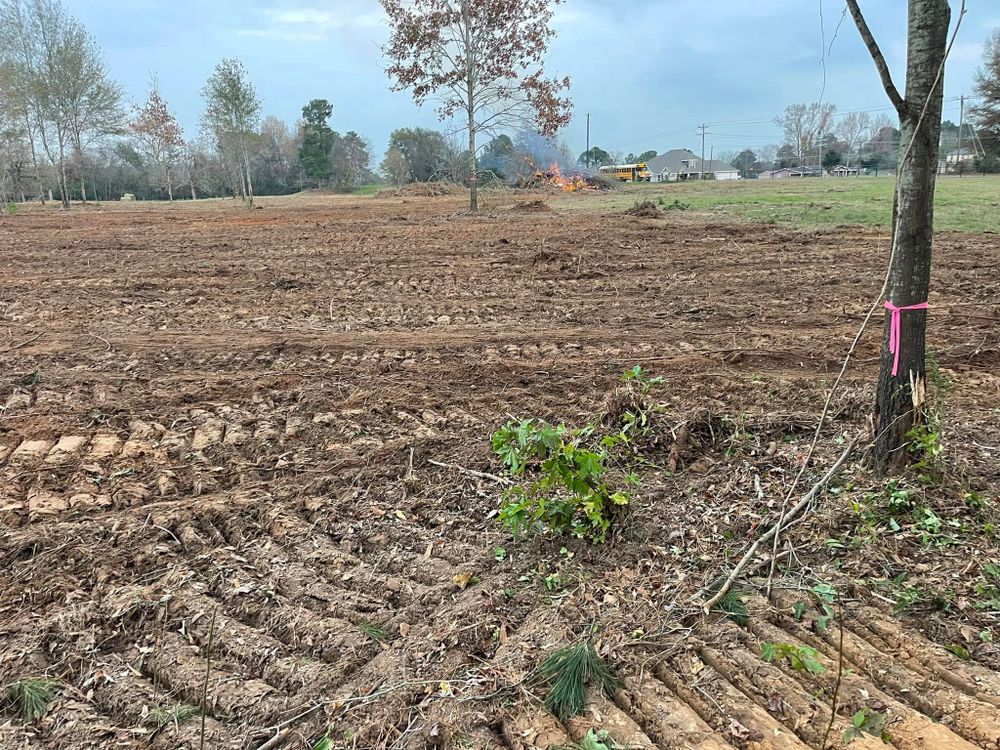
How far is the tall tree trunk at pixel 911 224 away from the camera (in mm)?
2828

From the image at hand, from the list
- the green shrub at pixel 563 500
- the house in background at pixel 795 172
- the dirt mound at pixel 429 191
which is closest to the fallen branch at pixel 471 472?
the green shrub at pixel 563 500

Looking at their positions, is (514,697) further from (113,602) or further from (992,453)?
(992,453)

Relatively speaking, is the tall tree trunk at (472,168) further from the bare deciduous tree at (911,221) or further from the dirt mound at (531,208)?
the bare deciduous tree at (911,221)

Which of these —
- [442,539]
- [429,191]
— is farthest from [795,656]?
[429,191]

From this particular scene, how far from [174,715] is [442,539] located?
1309 millimetres

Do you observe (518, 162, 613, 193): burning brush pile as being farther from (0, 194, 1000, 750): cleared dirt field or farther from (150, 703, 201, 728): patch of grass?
(150, 703, 201, 728): patch of grass

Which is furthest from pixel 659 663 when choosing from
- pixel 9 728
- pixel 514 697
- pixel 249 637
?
pixel 9 728

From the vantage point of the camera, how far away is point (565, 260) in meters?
10.2

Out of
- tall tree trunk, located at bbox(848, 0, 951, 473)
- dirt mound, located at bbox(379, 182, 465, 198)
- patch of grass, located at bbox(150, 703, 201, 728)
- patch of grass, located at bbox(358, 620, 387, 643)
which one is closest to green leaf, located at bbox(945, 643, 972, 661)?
tall tree trunk, located at bbox(848, 0, 951, 473)

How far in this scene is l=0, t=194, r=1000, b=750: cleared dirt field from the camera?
2.10 m

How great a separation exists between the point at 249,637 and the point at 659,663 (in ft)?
5.04

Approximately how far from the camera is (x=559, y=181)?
33.5 m

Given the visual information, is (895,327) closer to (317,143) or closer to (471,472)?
(471,472)

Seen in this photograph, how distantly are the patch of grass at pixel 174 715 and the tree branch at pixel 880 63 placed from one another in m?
3.71
